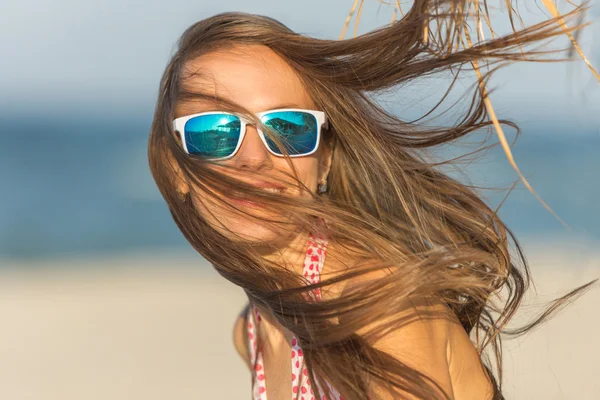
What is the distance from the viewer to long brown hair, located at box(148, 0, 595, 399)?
6.72 feet

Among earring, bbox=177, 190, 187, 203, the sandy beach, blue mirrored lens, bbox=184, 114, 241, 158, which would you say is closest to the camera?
blue mirrored lens, bbox=184, 114, 241, 158

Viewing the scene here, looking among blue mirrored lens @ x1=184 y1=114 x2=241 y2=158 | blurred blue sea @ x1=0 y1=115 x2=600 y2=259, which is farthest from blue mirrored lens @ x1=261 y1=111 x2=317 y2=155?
blurred blue sea @ x1=0 y1=115 x2=600 y2=259

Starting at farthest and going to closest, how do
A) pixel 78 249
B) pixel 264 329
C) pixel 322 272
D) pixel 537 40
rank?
pixel 78 249, pixel 264 329, pixel 322 272, pixel 537 40

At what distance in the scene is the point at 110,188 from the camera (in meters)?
10.9

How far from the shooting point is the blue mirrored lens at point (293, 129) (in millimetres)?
2312

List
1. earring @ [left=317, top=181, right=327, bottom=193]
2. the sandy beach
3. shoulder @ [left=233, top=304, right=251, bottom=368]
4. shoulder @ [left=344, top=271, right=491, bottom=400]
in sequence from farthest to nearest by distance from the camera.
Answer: the sandy beach
shoulder @ [left=233, top=304, right=251, bottom=368]
earring @ [left=317, top=181, right=327, bottom=193]
shoulder @ [left=344, top=271, right=491, bottom=400]

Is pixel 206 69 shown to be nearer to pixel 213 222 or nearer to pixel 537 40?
pixel 213 222

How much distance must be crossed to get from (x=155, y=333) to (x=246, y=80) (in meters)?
3.96

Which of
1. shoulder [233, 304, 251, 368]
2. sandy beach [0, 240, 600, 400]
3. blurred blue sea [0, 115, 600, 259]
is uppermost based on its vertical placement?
shoulder [233, 304, 251, 368]

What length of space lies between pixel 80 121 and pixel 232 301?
976cm

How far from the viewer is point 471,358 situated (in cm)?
240

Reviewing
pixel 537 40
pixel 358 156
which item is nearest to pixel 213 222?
pixel 358 156

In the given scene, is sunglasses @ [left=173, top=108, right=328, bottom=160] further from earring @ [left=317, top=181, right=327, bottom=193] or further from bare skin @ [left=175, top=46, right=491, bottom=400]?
earring @ [left=317, top=181, right=327, bottom=193]

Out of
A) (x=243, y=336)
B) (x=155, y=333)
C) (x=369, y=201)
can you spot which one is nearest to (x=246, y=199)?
(x=369, y=201)
